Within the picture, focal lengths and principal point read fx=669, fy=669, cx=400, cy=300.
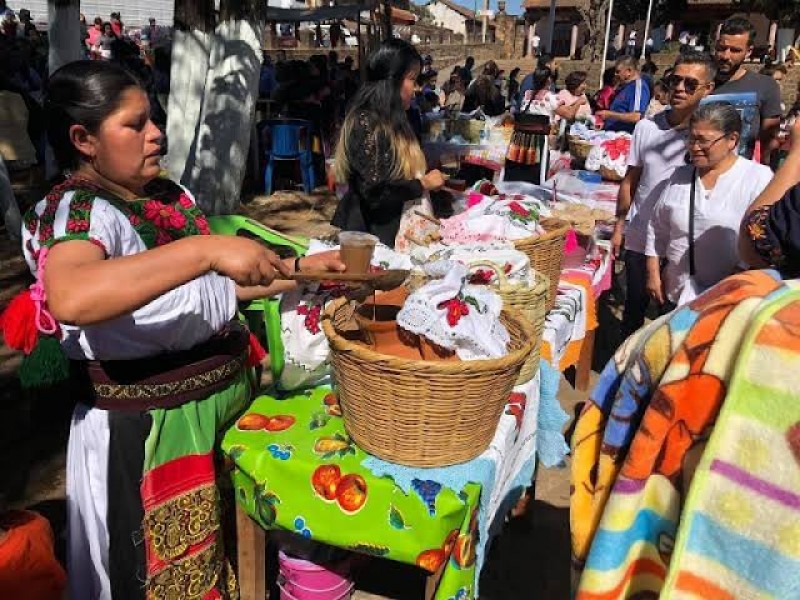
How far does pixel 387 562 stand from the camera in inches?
116

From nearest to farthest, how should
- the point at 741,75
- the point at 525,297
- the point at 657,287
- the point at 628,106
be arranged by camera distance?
the point at 525,297 → the point at 657,287 → the point at 741,75 → the point at 628,106

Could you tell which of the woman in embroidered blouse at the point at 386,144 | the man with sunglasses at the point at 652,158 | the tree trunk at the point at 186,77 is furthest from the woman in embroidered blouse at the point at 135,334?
the tree trunk at the point at 186,77

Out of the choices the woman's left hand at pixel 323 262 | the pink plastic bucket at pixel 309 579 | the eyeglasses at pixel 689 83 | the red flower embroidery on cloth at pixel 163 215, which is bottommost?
→ the pink plastic bucket at pixel 309 579

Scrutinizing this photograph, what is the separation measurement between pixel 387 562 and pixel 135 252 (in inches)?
75.0

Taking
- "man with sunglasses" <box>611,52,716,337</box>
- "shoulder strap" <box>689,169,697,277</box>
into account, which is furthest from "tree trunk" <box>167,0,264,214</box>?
"shoulder strap" <box>689,169,697,277</box>

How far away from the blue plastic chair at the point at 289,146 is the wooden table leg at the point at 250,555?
7741 millimetres

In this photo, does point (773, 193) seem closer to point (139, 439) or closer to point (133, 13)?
point (139, 439)

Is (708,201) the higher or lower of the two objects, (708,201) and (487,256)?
the higher

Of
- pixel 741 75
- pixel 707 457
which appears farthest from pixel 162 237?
pixel 741 75

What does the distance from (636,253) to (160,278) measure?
3.18 meters

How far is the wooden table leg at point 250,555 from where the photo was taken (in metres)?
2.20

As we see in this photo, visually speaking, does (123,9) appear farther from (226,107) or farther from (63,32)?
(63,32)

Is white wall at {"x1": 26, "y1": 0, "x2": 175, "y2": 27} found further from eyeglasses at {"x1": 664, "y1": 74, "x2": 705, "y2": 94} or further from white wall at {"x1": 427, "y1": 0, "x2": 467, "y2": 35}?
white wall at {"x1": 427, "y1": 0, "x2": 467, "y2": 35}

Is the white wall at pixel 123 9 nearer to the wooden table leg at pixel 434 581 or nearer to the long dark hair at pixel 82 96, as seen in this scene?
the long dark hair at pixel 82 96
